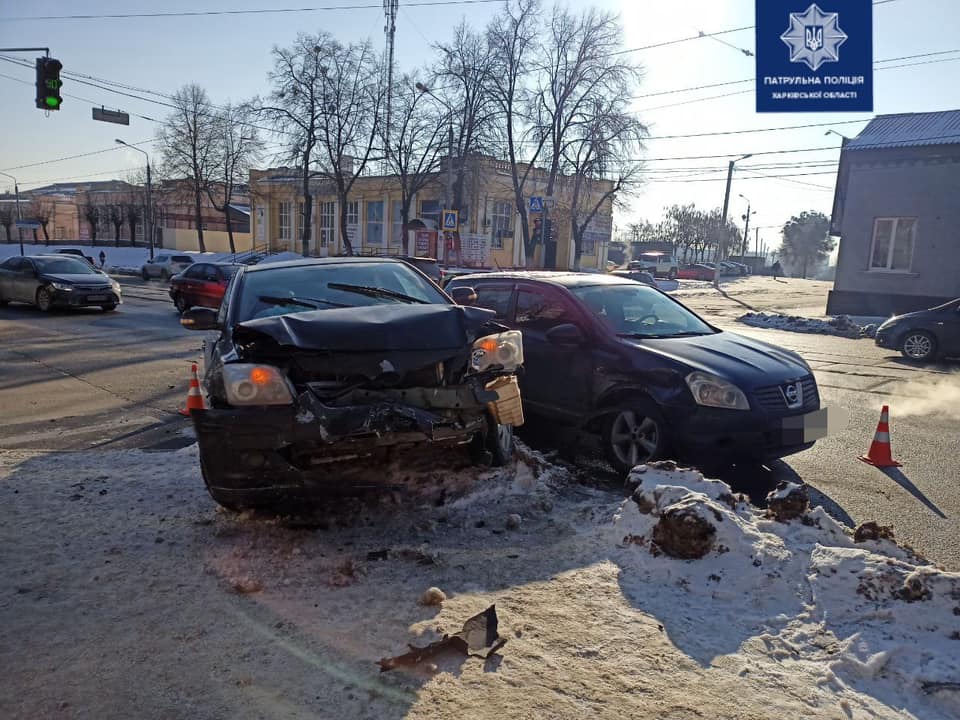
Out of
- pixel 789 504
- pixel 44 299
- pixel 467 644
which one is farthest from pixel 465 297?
pixel 44 299

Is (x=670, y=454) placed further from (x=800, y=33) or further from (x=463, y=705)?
(x=800, y=33)

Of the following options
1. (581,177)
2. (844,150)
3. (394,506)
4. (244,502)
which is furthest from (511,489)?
(581,177)

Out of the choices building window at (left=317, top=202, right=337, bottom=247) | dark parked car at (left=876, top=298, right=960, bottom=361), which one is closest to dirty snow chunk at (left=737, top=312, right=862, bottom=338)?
dark parked car at (left=876, top=298, right=960, bottom=361)

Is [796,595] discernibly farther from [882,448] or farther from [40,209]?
[40,209]

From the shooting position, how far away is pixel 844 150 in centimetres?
2306

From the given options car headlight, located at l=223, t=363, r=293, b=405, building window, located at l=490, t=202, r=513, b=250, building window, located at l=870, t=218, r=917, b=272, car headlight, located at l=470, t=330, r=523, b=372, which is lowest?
car headlight, located at l=223, t=363, r=293, b=405

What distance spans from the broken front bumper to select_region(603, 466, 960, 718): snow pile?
4.41 ft

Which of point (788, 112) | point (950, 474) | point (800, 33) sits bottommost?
point (950, 474)

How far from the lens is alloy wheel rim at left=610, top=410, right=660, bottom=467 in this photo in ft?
17.0

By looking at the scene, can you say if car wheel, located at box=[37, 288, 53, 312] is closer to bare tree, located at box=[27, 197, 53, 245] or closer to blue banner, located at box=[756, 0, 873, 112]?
blue banner, located at box=[756, 0, 873, 112]

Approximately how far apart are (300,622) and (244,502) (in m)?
1.00

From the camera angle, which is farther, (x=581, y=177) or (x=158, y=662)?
(x=581, y=177)

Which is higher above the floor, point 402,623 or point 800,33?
point 800,33

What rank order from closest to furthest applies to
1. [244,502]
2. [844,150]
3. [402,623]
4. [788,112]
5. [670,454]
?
[402,623]
[244,502]
[670,454]
[788,112]
[844,150]
